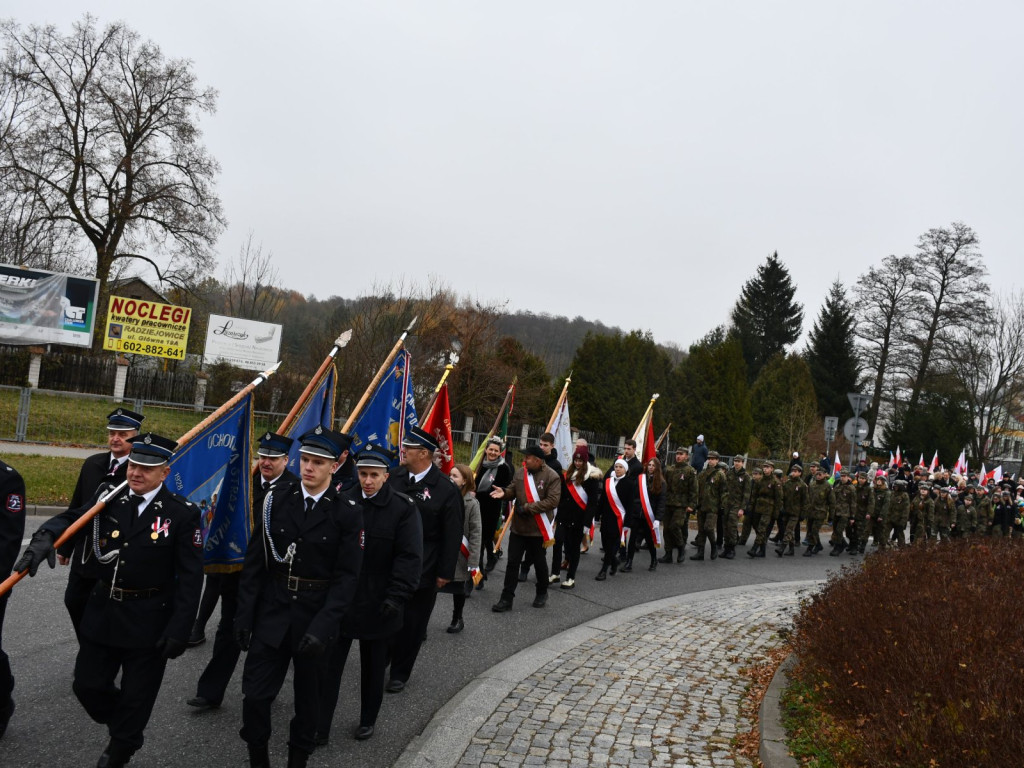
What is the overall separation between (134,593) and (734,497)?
12204 millimetres

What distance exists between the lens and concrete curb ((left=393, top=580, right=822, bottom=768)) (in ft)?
16.6

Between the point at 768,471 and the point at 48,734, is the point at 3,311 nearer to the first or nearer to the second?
the point at 768,471

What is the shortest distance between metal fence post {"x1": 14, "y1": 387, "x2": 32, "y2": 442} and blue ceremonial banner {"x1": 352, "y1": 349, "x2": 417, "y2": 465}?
13.7 meters

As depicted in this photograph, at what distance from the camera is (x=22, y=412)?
19.0m

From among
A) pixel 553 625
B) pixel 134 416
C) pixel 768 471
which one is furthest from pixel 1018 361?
pixel 134 416

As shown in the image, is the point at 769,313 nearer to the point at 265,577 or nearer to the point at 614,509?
the point at 614,509

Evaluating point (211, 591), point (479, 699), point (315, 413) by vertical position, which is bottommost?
point (479, 699)

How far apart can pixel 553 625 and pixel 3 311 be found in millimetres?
25184

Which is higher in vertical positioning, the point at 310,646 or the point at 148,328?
the point at 148,328

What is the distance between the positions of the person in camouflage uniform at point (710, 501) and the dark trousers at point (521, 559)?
5.77 metres

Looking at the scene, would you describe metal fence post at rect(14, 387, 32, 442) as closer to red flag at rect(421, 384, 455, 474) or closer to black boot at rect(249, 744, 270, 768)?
red flag at rect(421, 384, 455, 474)

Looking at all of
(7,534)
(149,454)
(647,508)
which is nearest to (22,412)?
(647,508)

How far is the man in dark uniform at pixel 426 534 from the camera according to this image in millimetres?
6238

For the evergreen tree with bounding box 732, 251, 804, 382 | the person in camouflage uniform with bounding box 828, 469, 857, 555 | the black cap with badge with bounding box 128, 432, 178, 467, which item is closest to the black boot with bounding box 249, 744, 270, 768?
the black cap with badge with bounding box 128, 432, 178, 467
